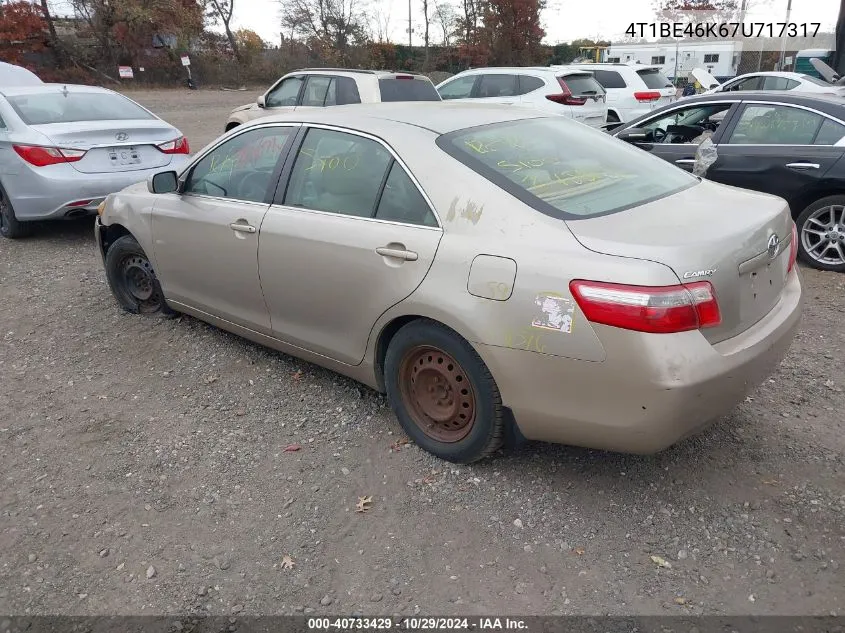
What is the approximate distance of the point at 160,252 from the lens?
4539 millimetres

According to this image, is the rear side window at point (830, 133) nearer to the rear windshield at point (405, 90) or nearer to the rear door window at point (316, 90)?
the rear windshield at point (405, 90)

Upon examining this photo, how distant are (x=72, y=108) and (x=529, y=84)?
7.59 metres

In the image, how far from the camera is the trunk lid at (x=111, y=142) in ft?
22.1

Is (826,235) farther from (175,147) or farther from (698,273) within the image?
(175,147)

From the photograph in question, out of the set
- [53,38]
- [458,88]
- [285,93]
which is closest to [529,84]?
[458,88]

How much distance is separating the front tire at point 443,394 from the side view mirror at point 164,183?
2.03 metres

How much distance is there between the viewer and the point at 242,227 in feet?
12.7

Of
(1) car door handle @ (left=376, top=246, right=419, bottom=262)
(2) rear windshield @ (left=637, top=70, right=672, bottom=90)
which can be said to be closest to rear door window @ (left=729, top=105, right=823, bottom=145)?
(1) car door handle @ (left=376, top=246, right=419, bottom=262)

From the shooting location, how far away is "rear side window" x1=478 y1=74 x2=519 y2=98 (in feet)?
40.5

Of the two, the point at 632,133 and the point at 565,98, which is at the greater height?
the point at 632,133

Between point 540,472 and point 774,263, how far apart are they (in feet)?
4.51

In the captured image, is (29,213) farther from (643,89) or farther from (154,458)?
(643,89)

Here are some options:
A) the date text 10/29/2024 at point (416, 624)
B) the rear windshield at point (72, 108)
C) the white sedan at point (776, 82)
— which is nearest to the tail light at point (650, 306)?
the date text 10/29/2024 at point (416, 624)

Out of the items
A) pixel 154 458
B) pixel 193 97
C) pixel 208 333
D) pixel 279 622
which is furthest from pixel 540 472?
pixel 193 97
